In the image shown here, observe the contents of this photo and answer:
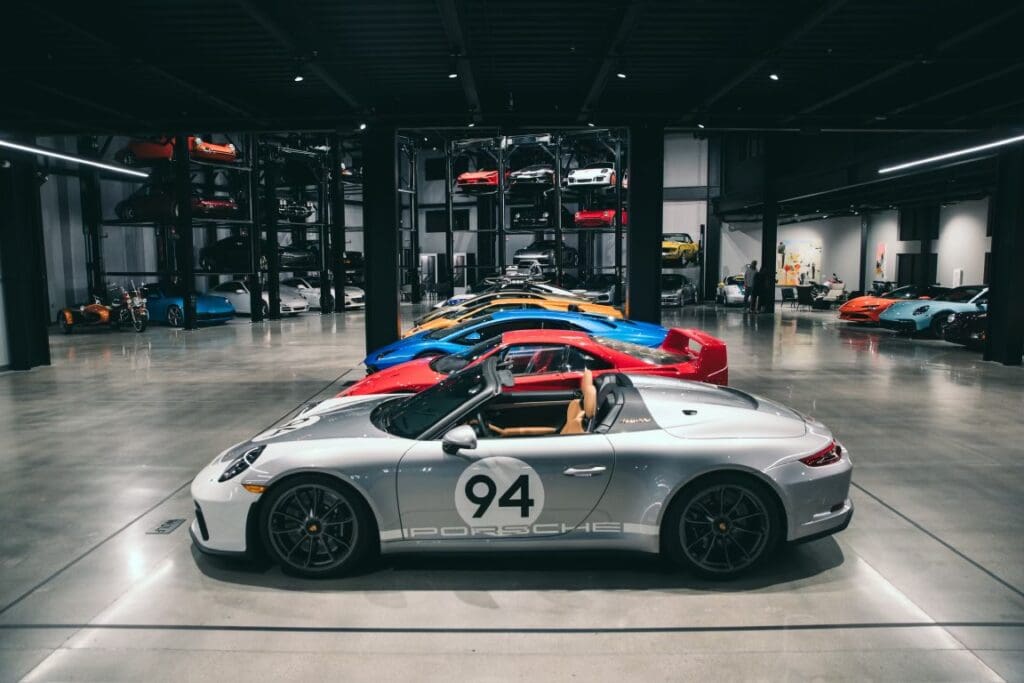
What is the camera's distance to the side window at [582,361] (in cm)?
612

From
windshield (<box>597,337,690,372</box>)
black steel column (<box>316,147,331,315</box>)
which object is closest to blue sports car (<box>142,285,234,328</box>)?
black steel column (<box>316,147,331,315</box>)

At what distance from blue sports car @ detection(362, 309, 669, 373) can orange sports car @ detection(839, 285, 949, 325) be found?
12.0m

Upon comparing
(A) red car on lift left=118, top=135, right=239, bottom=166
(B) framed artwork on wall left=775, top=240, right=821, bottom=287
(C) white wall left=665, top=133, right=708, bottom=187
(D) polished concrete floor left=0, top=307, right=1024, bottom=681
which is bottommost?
(D) polished concrete floor left=0, top=307, right=1024, bottom=681

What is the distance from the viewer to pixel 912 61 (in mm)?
7727

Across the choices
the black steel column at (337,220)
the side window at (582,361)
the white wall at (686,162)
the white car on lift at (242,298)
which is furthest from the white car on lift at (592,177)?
the side window at (582,361)

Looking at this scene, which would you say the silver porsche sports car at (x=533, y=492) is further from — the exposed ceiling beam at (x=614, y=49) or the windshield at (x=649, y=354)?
the exposed ceiling beam at (x=614, y=49)

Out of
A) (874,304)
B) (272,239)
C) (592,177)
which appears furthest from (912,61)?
(272,239)

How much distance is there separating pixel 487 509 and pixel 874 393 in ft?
24.5

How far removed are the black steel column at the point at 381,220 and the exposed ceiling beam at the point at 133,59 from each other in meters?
1.85

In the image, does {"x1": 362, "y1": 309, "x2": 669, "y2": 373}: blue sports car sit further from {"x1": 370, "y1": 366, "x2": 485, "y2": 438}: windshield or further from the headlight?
the headlight

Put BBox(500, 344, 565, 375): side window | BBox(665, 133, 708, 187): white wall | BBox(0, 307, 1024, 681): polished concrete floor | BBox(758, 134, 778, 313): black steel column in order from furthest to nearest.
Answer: BBox(665, 133, 708, 187): white wall
BBox(758, 134, 778, 313): black steel column
BBox(500, 344, 565, 375): side window
BBox(0, 307, 1024, 681): polished concrete floor

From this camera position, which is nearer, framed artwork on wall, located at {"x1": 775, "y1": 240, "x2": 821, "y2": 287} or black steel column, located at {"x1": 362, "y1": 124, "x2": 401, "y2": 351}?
black steel column, located at {"x1": 362, "y1": 124, "x2": 401, "y2": 351}

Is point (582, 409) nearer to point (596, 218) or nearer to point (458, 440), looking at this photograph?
point (458, 440)

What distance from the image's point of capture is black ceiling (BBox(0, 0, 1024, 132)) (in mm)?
6637
